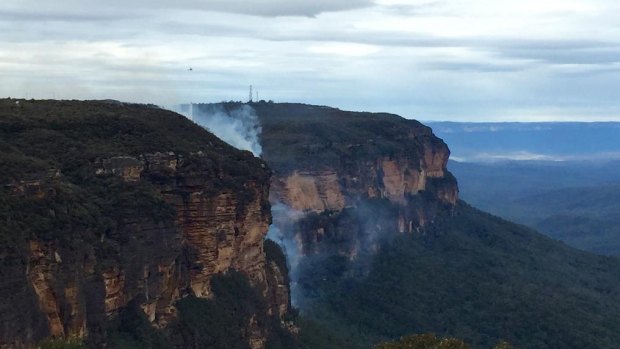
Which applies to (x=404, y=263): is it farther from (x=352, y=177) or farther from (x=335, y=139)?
(x=335, y=139)

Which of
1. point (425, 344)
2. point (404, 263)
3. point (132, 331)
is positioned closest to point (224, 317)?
point (132, 331)

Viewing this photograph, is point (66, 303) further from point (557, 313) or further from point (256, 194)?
point (557, 313)

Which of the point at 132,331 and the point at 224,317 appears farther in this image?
the point at 224,317

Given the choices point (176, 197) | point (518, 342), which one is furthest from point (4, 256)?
point (518, 342)

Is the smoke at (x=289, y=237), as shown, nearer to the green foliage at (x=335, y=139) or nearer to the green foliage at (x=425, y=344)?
the green foliage at (x=335, y=139)

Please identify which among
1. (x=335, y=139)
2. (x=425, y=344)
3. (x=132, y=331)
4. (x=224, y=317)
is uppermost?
(x=335, y=139)

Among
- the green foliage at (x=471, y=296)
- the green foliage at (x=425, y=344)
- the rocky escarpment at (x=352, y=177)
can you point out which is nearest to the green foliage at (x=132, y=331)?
the green foliage at (x=425, y=344)

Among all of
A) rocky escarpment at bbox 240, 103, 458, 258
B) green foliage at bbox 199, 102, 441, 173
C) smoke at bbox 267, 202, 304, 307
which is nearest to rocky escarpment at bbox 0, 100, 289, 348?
smoke at bbox 267, 202, 304, 307

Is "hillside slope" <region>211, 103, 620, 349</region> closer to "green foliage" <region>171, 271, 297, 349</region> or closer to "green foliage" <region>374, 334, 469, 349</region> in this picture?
"green foliage" <region>171, 271, 297, 349</region>
